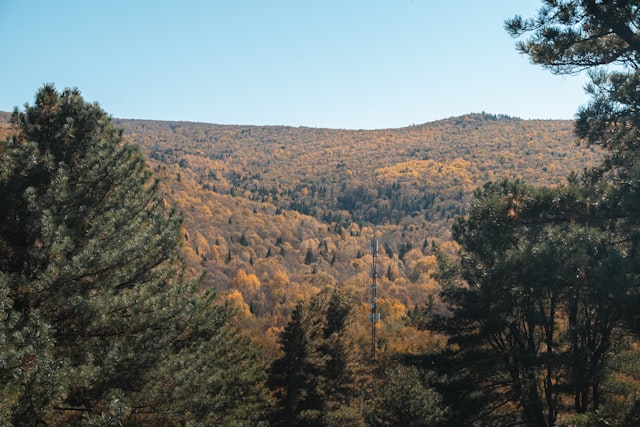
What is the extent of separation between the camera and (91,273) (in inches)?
427

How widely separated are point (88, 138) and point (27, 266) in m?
2.96

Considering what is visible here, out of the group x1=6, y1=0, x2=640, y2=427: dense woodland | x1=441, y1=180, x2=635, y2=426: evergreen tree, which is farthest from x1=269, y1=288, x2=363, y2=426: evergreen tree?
x1=441, y1=180, x2=635, y2=426: evergreen tree

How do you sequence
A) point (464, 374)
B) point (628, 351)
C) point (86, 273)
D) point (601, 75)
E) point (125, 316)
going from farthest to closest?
point (464, 374), point (628, 351), point (601, 75), point (125, 316), point (86, 273)

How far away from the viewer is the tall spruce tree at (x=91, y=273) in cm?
1013

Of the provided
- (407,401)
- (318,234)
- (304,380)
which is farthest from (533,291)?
(318,234)

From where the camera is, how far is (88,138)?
1205cm

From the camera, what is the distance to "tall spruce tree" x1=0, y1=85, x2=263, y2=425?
33.2 feet

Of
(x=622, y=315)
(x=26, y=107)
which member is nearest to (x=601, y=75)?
(x=622, y=315)

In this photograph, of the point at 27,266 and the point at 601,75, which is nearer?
the point at 27,266

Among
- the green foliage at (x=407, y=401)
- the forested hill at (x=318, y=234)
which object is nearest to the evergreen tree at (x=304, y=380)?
the green foliage at (x=407, y=401)

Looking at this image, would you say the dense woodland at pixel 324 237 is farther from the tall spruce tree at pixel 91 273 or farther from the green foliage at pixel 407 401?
the tall spruce tree at pixel 91 273

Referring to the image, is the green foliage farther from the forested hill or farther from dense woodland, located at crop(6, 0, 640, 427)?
the forested hill

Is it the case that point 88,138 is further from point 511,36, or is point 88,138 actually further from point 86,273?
point 511,36

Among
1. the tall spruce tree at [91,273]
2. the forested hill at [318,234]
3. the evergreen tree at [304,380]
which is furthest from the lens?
the forested hill at [318,234]
